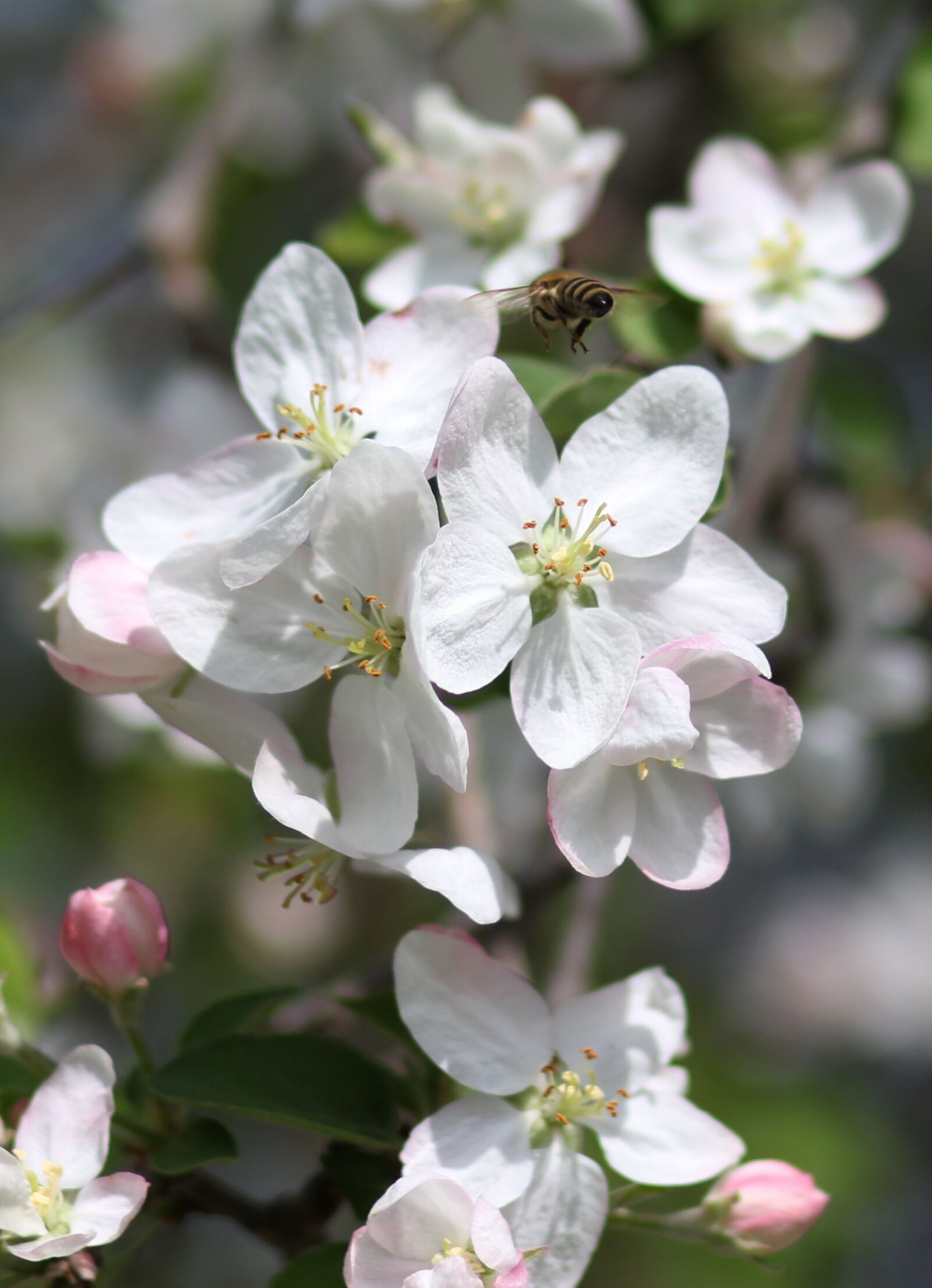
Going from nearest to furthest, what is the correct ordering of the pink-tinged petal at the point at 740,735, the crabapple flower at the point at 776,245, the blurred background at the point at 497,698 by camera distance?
1. the pink-tinged petal at the point at 740,735
2. the crabapple flower at the point at 776,245
3. the blurred background at the point at 497,698

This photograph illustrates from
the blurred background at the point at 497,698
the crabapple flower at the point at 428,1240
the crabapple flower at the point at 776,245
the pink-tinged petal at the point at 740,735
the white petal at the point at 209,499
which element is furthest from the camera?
the blurred background at the point at 497,698

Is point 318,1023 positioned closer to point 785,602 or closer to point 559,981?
point 559,981

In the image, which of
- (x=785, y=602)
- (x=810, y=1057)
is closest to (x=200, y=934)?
(x=810, y=1057)

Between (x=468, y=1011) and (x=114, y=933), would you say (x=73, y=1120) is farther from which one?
(x=468, y=1011)

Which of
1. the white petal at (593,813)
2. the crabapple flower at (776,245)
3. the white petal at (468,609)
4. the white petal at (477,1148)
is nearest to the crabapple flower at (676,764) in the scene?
the white petal at (593,813)

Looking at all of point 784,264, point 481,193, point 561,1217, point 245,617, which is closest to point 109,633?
point 245,617

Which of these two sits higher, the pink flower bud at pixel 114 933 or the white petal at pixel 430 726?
the white petal at pixel 430 726

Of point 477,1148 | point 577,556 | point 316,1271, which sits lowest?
point 316,1271

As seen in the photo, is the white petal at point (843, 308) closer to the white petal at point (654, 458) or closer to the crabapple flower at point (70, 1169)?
the white petal at point (654, 458)
